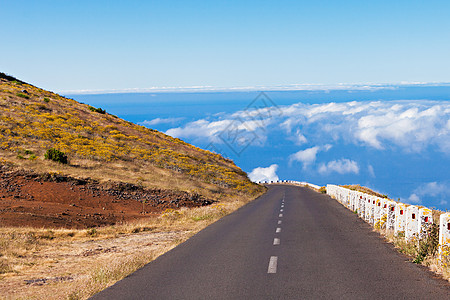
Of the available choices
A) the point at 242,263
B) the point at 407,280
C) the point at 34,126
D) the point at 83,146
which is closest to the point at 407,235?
the point at 407,280

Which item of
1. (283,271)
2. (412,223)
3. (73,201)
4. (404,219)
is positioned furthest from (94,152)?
(283,271)

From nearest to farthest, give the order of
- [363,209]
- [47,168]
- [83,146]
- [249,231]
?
[249,231] < [363,209] < [47,168] < [83,146]

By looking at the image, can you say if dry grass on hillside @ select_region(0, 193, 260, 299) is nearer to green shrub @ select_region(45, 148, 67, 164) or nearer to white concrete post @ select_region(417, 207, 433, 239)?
white concrete post @ select_region(417, 207, 433, 239)

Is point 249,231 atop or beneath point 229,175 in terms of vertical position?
beneath

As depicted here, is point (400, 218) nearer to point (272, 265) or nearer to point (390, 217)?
point (390, 217)

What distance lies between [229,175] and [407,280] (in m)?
51.5

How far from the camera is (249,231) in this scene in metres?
17.2

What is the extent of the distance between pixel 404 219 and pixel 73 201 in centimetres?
2113

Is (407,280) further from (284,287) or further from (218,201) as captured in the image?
(218,201)

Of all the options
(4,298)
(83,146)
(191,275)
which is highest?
(83,146)

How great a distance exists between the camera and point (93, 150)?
149 ft

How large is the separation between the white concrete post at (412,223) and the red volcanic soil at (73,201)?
1434 centimetres

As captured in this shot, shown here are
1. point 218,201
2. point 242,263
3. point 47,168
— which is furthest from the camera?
point 218,201

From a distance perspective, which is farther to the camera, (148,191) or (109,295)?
(148,191)
